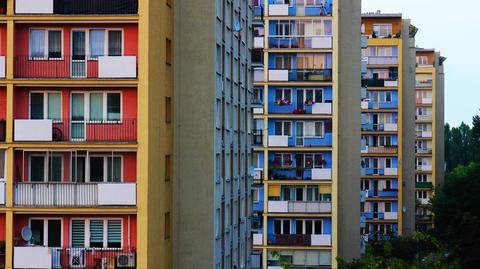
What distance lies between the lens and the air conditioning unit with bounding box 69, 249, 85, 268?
1451 inches

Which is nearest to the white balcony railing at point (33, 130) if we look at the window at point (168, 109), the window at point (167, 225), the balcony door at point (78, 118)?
the balcony door at point (78, 118)

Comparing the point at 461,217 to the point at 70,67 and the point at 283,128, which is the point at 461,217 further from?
the point at 70,67

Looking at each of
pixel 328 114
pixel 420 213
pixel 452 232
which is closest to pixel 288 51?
pixel 328 114

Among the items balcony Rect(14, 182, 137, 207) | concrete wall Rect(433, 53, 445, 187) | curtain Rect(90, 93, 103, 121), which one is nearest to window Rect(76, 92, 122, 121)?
curtain Rect(90, 93, 103, 121)

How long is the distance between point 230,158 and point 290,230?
21.0 meters

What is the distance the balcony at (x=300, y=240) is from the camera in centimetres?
7000

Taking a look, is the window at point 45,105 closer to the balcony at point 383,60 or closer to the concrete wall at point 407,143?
Result: the balcony at point 383,60

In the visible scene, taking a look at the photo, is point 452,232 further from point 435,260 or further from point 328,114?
point 435,260

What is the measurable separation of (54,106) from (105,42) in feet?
9.93

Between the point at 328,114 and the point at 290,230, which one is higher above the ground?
the point at 328,114

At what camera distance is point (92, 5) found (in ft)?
Answer: 120

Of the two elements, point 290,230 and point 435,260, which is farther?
point 290,230

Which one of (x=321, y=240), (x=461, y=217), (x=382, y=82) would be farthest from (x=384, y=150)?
(x=461, y=217)

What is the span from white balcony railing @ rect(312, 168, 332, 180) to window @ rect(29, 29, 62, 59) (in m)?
35.5
